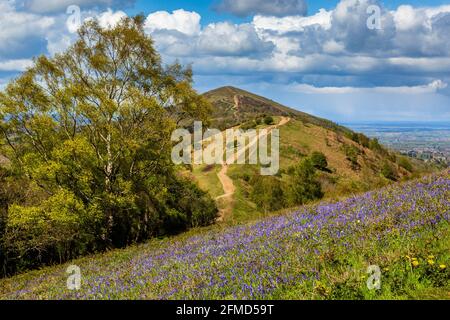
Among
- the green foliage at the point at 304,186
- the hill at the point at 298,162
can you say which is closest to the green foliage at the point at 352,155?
the hill at the point at 298,162

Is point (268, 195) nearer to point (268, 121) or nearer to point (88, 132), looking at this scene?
point (88, 132)

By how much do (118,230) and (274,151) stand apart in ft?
207

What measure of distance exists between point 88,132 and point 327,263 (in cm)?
2834

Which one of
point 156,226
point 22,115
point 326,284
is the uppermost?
point 22,115

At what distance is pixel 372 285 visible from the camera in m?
6.60

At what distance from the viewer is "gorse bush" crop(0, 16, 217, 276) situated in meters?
30.0

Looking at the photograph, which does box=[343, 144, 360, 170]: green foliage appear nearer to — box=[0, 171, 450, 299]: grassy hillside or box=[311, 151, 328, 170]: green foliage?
box=[311, 151, 328, 170]: green foliage

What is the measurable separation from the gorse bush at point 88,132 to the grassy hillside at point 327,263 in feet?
60.7

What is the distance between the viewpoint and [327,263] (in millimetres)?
8078

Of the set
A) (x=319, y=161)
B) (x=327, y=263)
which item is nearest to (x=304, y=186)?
(x=319, y=161)

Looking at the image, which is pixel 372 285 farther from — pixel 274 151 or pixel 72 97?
pixel 274 151

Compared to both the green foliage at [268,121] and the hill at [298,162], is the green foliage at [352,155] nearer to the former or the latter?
the hill at [298,162]

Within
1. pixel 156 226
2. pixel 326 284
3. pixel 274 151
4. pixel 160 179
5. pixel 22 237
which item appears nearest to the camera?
Answer: pixel 326 284
